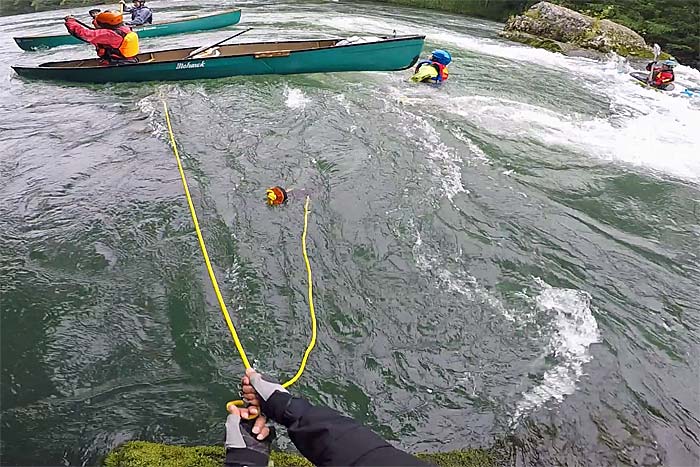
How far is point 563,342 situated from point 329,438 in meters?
3.05

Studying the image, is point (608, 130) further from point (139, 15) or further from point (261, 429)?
point (139, 15)

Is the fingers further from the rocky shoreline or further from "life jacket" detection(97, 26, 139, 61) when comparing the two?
the rocky shoreline

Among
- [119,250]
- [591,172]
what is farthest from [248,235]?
[591,172]

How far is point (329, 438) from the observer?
2.15 metres

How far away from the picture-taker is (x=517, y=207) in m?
6.37

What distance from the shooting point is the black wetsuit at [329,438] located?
1.97 meters

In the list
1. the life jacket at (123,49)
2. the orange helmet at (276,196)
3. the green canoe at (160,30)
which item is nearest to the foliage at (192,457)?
the orange helmet at (276,196)

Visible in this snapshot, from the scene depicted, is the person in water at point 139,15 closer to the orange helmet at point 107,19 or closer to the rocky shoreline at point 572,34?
the orange helmet at point 107,19

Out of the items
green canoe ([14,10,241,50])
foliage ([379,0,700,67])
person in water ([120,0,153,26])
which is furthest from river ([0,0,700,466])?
foliage ([379,0,700,67])

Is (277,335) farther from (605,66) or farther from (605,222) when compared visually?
(605,66)

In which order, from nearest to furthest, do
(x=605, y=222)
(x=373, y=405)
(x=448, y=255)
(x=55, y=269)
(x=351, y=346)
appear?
(x=373, y=405)
(x=351, y=346)
(x=55, y=269)
(x=448, y=255)
(x=605, y=222)

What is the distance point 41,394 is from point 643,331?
525 centimetres

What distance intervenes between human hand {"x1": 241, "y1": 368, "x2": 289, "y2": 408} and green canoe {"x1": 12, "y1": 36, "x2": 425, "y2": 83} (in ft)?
28.0

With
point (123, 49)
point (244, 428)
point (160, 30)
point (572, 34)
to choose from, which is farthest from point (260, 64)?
point (572, 34)
